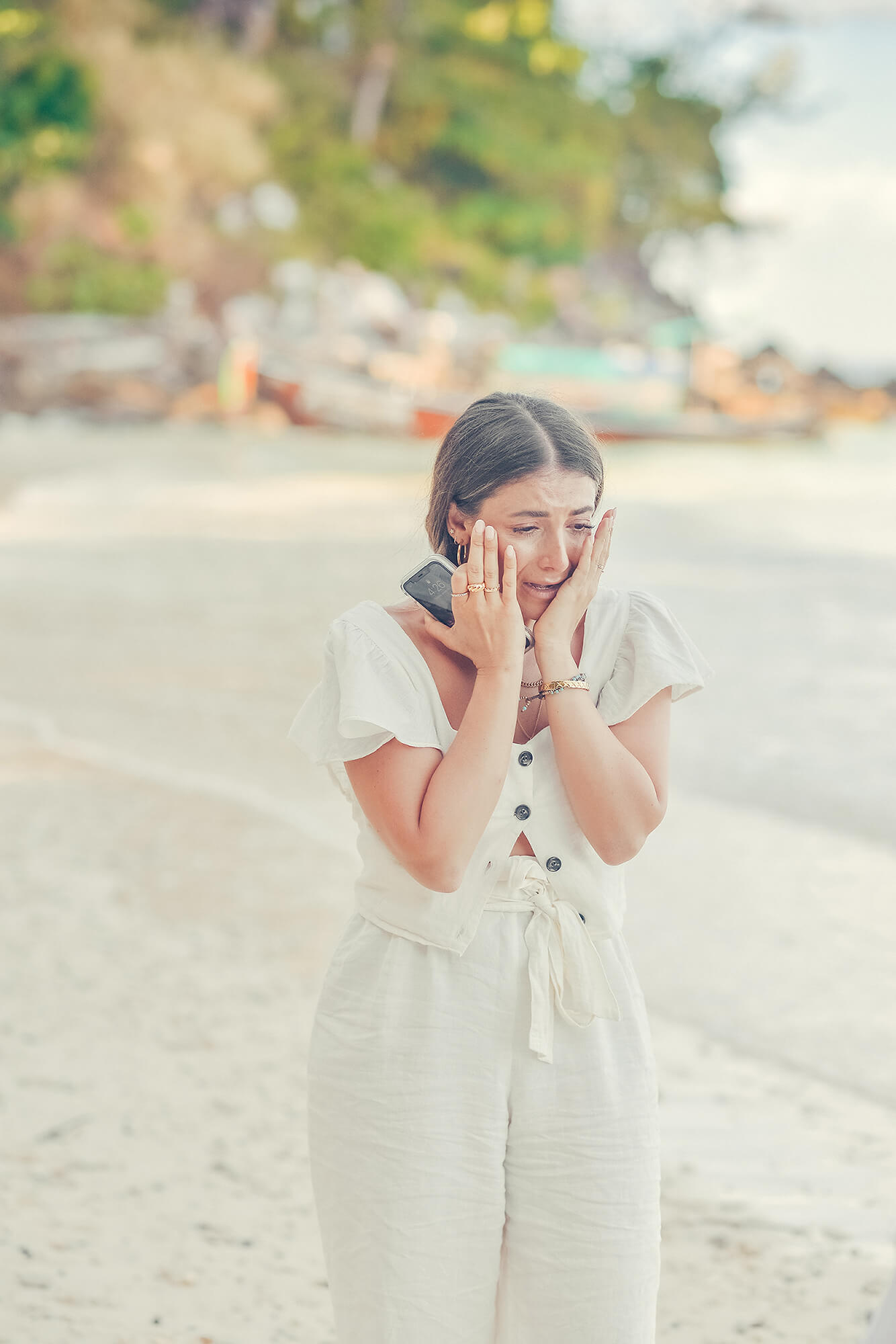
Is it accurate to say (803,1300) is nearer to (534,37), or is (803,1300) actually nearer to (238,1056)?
(238,1056)

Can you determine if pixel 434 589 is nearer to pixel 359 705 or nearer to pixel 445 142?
pixel 359 705

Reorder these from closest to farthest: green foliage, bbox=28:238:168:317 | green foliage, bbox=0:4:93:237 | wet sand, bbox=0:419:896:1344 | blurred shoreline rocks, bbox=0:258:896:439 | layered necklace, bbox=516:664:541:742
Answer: layered necklace, bbox=516:664:541:742 → wet sand, bbox=0:419:896:1344 → green foliage, bbox=0:4:93:237 → green foliage, bbox=28:238:168:317 → blurred shoreline rocks, bbox=0:258:896:439

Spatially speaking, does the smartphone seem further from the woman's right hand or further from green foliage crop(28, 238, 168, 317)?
green foliage crop(28, 238, 168, 317)

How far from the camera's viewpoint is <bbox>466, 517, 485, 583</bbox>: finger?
1.49 metres

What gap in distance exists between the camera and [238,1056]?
3.19 meters

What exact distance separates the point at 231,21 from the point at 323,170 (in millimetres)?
2982

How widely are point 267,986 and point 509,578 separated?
232 centimetres

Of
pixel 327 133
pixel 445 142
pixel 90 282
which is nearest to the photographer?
pixel 90 282

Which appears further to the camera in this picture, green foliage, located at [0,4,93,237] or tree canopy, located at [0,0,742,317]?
tree canopy, located at [0,0,742,317]

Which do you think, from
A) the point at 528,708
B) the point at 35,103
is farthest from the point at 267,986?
the point at 35,103

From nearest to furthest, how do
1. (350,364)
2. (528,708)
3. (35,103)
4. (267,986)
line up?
(528,708) < (267,986) < (35,103) < (350,364)

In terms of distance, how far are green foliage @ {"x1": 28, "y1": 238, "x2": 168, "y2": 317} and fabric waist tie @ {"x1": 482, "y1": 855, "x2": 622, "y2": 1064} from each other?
2415 cm

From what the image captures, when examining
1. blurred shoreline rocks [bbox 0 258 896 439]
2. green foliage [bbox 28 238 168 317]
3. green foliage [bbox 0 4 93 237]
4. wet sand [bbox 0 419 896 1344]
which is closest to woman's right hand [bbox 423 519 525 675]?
wet sand [bbox 0 419 896 1344]

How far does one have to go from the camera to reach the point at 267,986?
3598 millimetres
